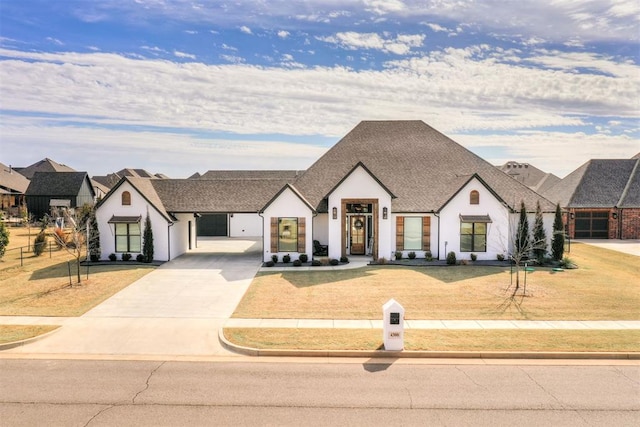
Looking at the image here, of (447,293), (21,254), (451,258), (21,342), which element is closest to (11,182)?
(21,254)

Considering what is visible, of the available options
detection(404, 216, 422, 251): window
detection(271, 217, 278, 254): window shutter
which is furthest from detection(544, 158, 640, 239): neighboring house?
detection(271, 217, 278, 254): window shutter

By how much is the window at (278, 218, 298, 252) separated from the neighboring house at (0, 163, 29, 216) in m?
48.5

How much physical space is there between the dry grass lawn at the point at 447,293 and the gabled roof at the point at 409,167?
5744 mm

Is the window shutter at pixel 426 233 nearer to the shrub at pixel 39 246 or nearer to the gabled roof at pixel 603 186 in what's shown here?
the gabled roof at pixel 603 186

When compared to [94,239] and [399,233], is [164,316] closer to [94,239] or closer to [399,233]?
[94,239]

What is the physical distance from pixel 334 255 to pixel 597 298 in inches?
573

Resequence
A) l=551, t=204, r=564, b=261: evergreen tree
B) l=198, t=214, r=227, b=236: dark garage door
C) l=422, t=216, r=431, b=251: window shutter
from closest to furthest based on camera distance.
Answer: l=551, t=204, r=564, b=261: evergreen tree → l=422, t=216, r=431, b=251: window shutter → l=198, t=214, r=227, b=236: dark garage door

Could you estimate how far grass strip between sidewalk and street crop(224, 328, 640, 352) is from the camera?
47.6 feet

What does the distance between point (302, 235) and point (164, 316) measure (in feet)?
41.1

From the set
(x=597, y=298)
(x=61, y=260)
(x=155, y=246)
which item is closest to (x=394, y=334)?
(x=597, y=298)

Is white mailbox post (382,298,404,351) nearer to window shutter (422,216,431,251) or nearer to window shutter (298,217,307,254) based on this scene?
window shutter (298,217,307,254)

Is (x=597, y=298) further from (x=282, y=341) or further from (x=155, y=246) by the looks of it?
(x=155, y=246)

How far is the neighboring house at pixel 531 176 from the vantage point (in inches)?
2149

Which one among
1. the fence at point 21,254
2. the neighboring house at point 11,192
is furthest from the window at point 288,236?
the neighboring house at point 11,192
